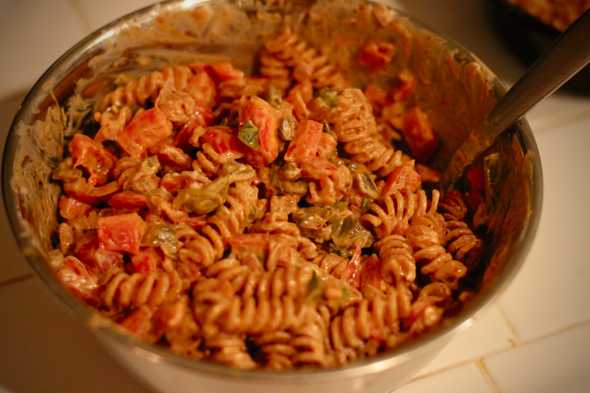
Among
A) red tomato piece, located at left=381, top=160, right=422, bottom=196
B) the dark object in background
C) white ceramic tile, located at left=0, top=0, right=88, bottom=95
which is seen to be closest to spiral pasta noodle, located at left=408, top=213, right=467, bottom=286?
red tomato piece, located at left=381, top=160, right=422, bottom=196

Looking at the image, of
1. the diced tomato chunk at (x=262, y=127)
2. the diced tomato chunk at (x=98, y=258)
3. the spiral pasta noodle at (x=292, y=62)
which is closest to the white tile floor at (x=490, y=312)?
the diced tomato chunk at (x=98, y=258)

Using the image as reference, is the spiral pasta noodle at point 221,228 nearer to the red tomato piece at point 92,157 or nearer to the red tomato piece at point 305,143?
the red tomato piece at point 305,143

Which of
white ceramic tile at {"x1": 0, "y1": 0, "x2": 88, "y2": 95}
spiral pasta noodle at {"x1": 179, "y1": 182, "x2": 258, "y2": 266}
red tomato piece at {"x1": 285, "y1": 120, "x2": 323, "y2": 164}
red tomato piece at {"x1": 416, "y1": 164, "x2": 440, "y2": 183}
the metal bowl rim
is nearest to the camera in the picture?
the metal bowl rim

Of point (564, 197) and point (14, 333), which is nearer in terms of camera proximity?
point (14, 333)

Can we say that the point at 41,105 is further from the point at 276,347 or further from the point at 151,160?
the point at 276,347

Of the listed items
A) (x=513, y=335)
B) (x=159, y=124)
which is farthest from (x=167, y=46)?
(x=513, y=335)

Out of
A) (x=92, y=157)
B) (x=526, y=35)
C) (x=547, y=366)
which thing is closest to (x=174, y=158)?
(x=92, y=157)

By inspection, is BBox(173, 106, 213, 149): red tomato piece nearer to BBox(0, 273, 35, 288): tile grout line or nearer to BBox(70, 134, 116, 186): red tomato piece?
BBox(70, 134, 116, 186): red tomato piece
